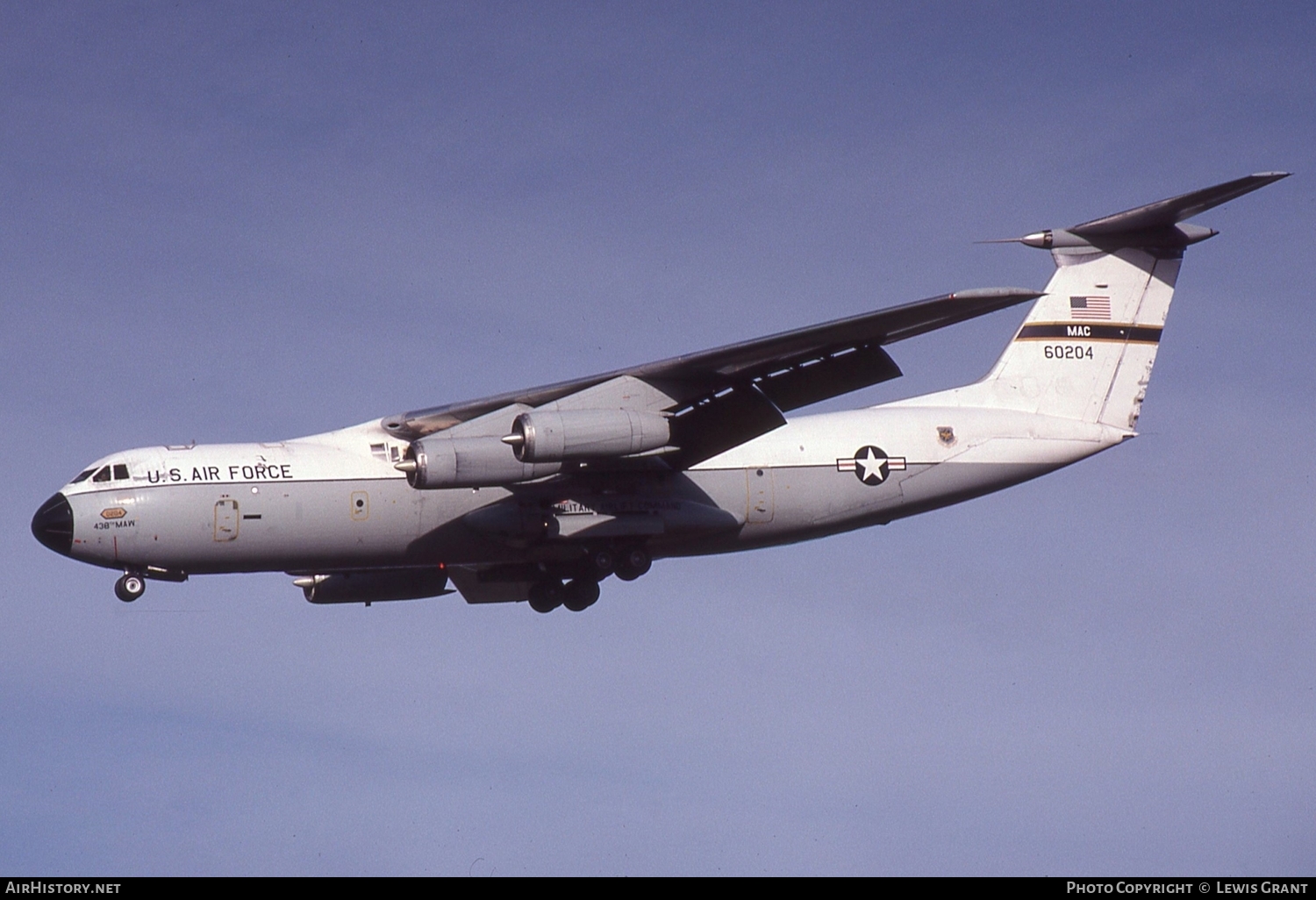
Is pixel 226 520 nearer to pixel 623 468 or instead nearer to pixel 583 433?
pixel 583 433

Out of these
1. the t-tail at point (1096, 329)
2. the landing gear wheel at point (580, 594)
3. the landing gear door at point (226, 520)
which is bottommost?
the landing gear wheel at point (580, 594)

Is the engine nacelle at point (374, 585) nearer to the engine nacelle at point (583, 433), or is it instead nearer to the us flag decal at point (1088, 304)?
the engine nacelle at point (583, 433)

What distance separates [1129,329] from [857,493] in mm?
5379

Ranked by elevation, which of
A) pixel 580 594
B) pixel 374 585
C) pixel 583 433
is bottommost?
pixel 580 594

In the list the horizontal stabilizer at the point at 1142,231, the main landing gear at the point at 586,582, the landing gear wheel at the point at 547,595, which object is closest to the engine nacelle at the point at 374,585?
the landing gear wheel at the point at 547,595

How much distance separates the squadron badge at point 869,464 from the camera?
23.7 metres

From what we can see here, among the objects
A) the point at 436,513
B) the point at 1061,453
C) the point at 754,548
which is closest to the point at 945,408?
the point at 1061,453

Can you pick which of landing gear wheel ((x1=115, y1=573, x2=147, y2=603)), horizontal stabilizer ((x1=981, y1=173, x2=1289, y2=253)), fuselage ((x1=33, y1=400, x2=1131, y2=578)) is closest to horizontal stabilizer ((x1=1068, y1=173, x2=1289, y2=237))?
horizontal stabilizer ((x1=981, y1=173, x2=1289, y2=253))

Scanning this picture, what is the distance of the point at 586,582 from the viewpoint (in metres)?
23.9

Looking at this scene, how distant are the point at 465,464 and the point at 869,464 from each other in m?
6.19

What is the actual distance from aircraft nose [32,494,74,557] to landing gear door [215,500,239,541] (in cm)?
183

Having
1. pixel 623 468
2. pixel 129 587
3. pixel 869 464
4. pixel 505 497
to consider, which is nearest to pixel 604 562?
pixel 623 468

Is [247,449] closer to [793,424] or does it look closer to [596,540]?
[596,540]

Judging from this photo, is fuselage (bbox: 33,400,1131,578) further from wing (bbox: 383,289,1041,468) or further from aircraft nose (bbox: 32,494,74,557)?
wing (bbox: 383,289,1041,468)
